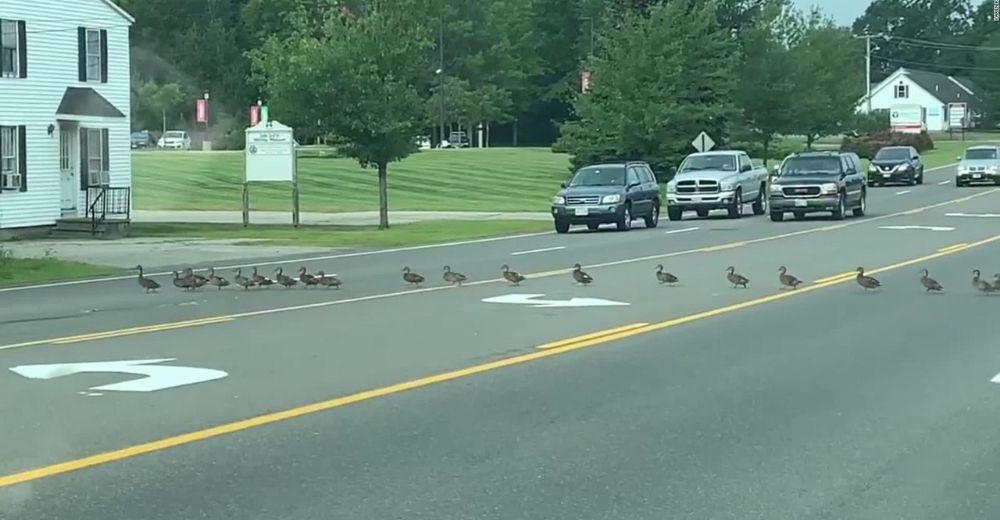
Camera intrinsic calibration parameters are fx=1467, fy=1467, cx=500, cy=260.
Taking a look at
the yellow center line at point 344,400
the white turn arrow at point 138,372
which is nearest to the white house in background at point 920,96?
the yellow center line at point 344,400

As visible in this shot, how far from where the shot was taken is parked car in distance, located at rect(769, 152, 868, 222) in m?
38.2

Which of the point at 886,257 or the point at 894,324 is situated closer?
the point at 894,324

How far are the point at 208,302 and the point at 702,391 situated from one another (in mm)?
9259

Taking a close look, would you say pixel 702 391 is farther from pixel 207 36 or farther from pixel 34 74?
pixel 207 36

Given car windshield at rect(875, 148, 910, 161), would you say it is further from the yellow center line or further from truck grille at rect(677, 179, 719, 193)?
the yellow center line

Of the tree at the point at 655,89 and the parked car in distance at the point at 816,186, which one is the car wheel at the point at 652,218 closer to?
the parked car in distance at the point at 816,186

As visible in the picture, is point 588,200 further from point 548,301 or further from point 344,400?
point 344,400

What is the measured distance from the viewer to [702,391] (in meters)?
11.3

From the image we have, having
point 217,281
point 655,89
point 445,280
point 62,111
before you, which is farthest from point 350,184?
point 217,281

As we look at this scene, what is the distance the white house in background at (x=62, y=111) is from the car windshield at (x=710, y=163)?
51.5ft

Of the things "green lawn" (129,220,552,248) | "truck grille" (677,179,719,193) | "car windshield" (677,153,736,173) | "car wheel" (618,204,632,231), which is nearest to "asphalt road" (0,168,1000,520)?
"green lawn" (129,220,552,248)

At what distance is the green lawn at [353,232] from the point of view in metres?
32.8

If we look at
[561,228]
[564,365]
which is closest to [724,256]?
[561,228]

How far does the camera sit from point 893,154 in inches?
2490
